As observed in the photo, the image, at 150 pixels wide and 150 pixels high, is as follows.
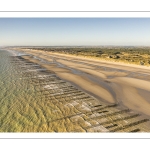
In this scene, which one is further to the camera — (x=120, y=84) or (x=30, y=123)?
(x=120, y=84)
